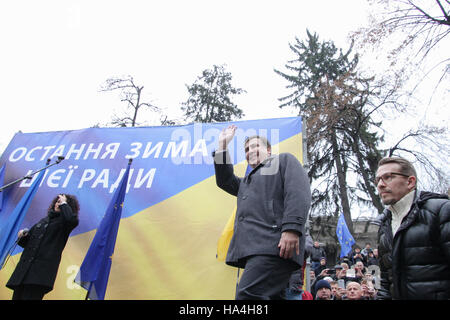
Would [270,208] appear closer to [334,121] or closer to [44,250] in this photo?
[44,250]

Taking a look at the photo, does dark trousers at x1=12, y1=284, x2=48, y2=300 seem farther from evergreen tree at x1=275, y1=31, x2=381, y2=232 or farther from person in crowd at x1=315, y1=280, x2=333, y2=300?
evergreen tree at x1=275, y1=31, x2=381, y2=232

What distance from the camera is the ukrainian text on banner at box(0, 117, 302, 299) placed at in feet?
13.6

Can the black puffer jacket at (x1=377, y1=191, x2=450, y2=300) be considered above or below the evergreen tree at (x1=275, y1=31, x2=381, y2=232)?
below

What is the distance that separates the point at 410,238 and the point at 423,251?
0.09 metres

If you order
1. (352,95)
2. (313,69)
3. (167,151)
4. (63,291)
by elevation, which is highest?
(313,69)

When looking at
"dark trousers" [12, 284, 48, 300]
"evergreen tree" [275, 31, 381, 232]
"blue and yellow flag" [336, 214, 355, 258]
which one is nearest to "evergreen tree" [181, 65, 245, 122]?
"evergreen tree" [275, 31, 381, 232]

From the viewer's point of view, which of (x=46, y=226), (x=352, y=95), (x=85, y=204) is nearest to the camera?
(x=46, y=226)

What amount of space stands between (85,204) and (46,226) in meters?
1.14

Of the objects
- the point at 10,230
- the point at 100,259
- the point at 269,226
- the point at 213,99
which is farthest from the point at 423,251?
the point at 213,99

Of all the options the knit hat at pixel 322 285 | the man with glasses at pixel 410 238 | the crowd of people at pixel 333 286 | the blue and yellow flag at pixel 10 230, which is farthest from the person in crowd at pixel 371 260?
the blue and yellow flag at pixel 10 230

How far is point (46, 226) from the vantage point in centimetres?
367

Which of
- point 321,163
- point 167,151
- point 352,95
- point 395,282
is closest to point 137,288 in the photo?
point 167,151

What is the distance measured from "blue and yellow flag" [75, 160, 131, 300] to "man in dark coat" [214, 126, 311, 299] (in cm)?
226

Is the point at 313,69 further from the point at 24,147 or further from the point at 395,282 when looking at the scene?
the point at 395,282
